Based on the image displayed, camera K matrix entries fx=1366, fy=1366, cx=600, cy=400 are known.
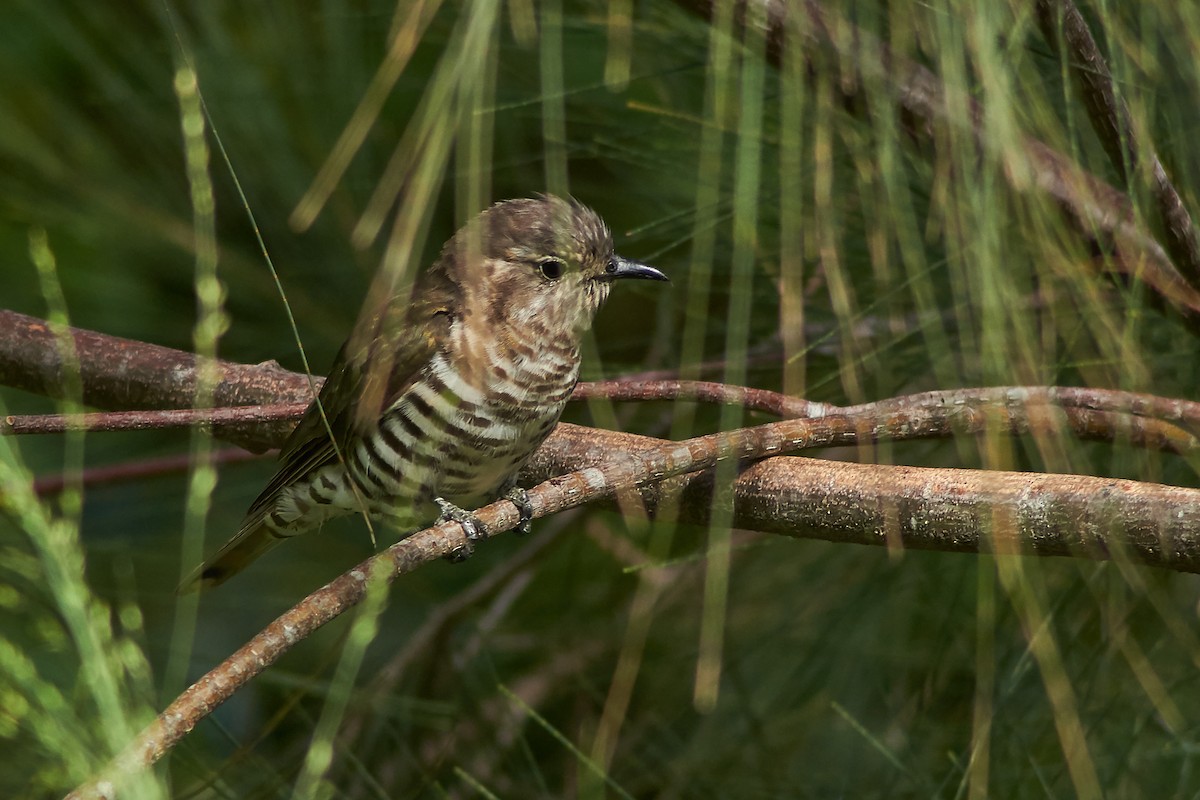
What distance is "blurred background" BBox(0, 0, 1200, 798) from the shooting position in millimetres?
2152

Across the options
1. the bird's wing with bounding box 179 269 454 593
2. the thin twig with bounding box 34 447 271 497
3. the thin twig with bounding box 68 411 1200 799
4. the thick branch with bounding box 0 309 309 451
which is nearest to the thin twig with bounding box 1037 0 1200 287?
the thin twig with bounding box 68 411 1200 799

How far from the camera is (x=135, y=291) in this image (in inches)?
121

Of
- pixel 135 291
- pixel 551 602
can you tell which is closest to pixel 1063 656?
pixel 551 602

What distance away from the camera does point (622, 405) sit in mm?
3219

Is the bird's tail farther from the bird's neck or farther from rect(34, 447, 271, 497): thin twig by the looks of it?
the bird's neck

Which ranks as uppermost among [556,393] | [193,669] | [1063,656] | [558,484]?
[558,484]

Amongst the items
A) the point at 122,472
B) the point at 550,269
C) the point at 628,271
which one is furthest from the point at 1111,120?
the point at 122,472

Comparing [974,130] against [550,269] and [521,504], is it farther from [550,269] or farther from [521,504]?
[550,269]

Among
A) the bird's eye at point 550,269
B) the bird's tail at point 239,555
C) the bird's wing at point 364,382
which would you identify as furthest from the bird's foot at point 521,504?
the bird's tail at point 239,555

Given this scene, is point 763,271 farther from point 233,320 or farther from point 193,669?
point 193,669

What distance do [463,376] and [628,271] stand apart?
410mm

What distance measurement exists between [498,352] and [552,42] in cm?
125

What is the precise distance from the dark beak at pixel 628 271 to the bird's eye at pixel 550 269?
0.11 metres

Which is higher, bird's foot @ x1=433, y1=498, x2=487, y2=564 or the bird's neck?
the bird's neck
